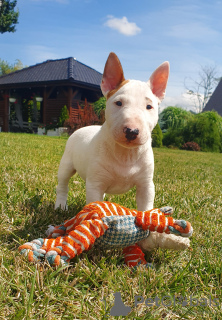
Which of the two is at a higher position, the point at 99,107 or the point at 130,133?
the point at 99,107

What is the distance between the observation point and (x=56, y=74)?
76.3 ft

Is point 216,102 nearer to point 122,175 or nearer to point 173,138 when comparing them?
point 173,138

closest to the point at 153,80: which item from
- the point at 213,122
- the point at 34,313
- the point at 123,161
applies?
the point at 123,161

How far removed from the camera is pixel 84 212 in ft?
6.12

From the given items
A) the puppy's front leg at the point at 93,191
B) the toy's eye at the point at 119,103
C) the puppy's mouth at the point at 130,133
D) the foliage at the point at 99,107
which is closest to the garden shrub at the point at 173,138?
the foliage at the point at 99,107

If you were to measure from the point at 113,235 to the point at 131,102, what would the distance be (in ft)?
2.68

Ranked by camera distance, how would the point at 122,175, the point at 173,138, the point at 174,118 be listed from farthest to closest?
the point at 174,118
the point at 173,138
the point at 122,175

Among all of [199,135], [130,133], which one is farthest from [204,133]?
[130,133]

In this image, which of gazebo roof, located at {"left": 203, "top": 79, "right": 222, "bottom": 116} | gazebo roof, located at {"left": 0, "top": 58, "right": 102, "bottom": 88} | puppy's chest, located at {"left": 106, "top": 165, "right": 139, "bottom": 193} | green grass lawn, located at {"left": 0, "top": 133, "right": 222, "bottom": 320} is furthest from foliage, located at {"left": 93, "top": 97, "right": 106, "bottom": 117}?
green grass lawn, located at {"left": 0, "top": 133, "right": 222, "bottom": 320}

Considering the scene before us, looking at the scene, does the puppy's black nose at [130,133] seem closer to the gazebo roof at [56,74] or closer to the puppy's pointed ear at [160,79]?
the puppy's pointed ear at [160,79]

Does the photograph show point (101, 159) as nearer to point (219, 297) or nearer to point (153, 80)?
point (153, 80)

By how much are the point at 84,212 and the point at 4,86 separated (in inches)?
1045

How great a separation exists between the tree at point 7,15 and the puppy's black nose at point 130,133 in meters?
26.5

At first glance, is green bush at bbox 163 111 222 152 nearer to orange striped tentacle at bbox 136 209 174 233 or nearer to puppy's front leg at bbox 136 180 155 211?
puppy's front leg at bbox 136 180 155 211
